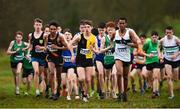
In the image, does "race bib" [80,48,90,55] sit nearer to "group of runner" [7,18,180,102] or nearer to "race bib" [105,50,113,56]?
"group of runner" [7,18,180,102]

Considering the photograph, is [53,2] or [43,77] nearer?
[43,77]

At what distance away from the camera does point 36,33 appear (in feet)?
75.4

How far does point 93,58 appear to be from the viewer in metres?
22.5

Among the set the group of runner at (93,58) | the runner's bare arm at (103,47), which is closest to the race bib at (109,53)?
the group of runner at (93,58)

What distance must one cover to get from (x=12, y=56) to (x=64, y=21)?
48.5m

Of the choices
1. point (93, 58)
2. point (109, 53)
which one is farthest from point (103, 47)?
point (109, 53)

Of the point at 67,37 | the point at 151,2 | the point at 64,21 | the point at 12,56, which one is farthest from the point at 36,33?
the point at 64,21

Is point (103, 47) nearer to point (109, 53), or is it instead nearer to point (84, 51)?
point (109, 53)

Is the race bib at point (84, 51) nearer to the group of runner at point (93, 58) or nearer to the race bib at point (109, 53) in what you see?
the group of runner at point (93, 58)

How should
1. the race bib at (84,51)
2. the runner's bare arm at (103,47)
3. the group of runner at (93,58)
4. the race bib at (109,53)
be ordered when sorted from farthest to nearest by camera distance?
the race bib at (109,53) < the runner's bare arm at (103,47) < the race bib at (84,51) < the group of runner at (93,58)

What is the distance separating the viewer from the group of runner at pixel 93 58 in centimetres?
1989

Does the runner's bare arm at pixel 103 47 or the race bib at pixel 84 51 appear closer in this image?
the race bib at pixel 84 51

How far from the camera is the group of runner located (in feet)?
65.3

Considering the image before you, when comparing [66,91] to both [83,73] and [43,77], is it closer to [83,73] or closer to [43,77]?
[43,77]
